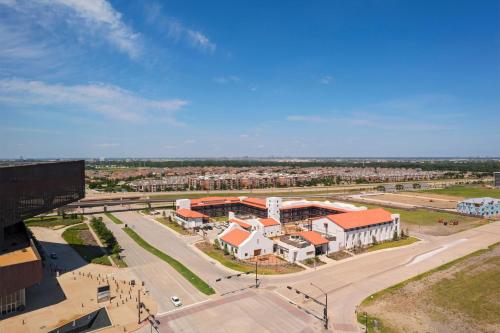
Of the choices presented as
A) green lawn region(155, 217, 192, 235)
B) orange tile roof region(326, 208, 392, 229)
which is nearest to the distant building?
orange tile roof region(326, 208, 392, 229)

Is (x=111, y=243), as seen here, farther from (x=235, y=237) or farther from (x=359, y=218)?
(x=359, y=218)

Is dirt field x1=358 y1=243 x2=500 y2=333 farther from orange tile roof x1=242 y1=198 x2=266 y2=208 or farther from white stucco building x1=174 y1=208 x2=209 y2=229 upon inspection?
white stucco building x1=174 y1=208 x2=209 y2=229

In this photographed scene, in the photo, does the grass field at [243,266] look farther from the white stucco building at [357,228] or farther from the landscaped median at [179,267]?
the white stucco building at [357,228]

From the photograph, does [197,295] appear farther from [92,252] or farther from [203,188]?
[203,188]

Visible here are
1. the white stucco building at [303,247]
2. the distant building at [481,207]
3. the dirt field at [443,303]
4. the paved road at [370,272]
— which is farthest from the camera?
the distant building at [481,207]

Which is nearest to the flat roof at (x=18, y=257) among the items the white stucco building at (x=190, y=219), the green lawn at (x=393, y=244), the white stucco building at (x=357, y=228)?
the white stucco building at (x=190, y=219)

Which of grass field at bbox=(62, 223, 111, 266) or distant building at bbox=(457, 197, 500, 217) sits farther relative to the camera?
distant building at bbox=(457, 197, 500, 217)
